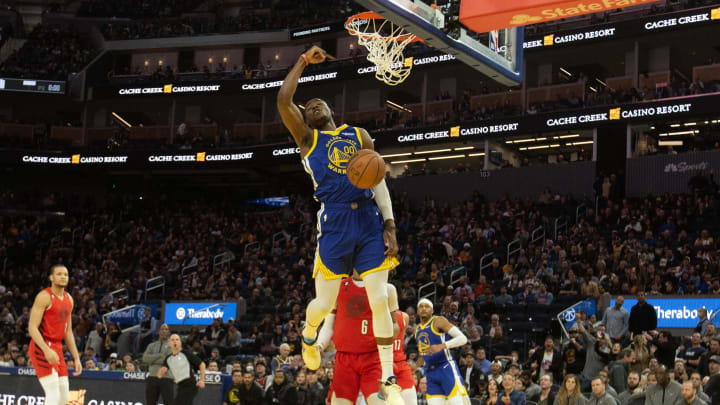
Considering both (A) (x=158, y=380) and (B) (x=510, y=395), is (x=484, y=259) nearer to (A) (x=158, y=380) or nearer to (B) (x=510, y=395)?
(B) (x=510, y=395)

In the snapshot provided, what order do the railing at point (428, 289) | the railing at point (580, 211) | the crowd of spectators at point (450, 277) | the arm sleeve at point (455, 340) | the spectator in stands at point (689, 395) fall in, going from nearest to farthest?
the arm sleeve at point (455, 340)
the spectator in stands at point (689, 395)
the crowd of spectators at point (450, 277)
the railing at point (428, 289)
the railing at point (580, 211)

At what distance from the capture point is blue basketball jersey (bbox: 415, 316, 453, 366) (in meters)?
11.8

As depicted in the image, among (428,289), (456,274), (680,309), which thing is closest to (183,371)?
(680,309)

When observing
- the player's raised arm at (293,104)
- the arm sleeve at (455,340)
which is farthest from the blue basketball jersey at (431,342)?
the player's raised arm at (293,104)

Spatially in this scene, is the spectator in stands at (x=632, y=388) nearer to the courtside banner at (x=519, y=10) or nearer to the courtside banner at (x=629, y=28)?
the courtside banner at (x=519, y=10)

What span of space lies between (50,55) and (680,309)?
116 feet

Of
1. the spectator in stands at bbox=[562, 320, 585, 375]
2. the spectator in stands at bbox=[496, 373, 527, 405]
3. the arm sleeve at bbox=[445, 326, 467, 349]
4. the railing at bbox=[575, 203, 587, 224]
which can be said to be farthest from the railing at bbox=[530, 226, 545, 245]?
the arm sleeve at bbox=[445, 326, 467, 349]

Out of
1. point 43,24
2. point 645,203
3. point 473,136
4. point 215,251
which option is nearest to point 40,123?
point 43,24

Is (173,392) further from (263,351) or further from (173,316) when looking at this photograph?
(173,316)

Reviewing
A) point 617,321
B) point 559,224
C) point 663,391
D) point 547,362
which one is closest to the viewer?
point 663,391

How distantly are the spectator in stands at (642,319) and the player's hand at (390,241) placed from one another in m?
12.4

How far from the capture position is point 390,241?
659 centimetres

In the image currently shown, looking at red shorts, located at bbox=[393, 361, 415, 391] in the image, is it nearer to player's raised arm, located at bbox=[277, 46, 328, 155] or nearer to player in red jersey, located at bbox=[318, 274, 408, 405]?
player in red jersey, located at bbox=[318, 274, 408, 405]

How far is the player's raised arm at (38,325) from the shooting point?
9.75 m
